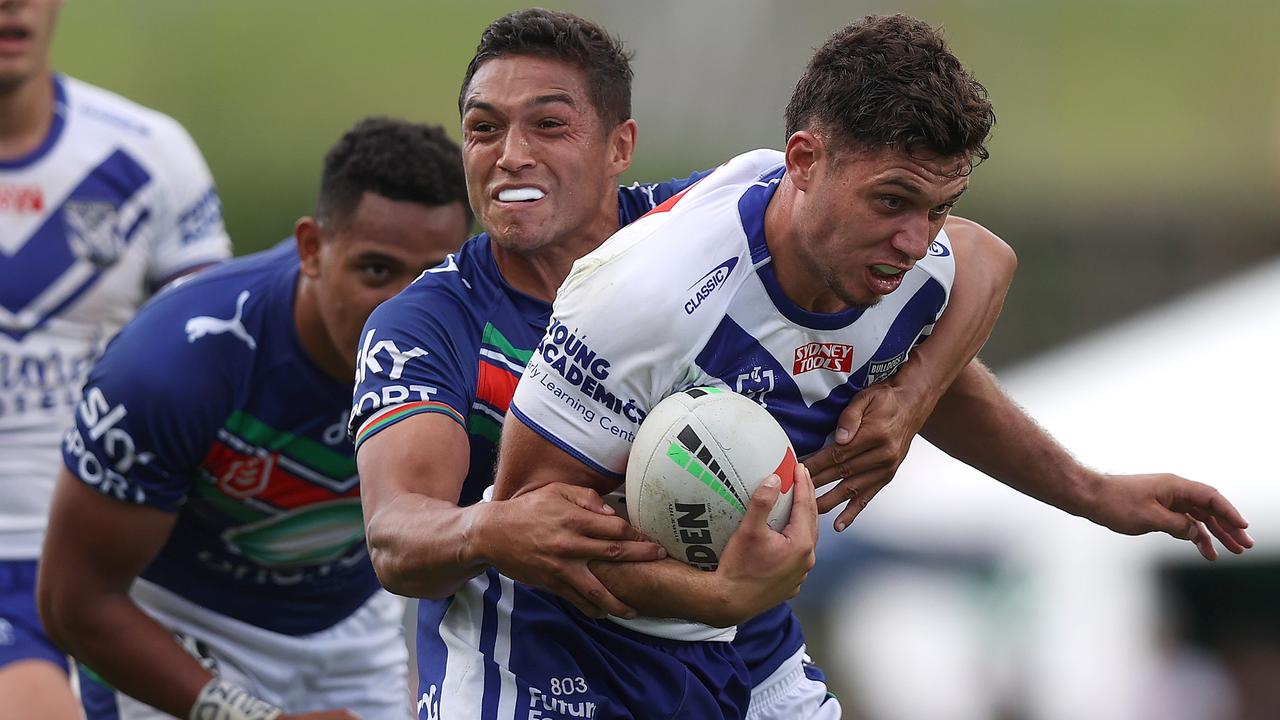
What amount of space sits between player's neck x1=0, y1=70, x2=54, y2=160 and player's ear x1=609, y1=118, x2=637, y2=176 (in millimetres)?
3038

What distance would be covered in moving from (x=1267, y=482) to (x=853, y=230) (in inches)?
274

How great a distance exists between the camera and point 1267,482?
972cm

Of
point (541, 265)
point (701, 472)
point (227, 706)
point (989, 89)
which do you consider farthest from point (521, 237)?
point (989, 89)

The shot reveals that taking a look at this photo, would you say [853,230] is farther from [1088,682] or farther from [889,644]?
[889,644]

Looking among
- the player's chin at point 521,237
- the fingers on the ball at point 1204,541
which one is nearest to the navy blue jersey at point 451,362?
the player's chin at point 521,237

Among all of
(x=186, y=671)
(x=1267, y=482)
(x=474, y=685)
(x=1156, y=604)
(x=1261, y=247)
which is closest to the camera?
(x=474, y=685)

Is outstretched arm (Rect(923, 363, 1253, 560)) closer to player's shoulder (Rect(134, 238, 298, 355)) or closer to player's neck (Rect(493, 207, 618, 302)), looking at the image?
player's neck (Rect(493, 207, 618, 302))

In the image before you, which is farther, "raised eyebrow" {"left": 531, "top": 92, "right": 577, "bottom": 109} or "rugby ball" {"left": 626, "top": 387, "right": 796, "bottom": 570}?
"raised eyebrow" {"left": 531, "top": 92, "right": 577, "bottom": 109}

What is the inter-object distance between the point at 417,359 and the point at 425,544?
1.92 ft

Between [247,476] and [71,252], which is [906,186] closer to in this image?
[247,476]

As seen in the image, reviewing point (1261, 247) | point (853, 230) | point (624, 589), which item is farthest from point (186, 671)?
point (1261, 247)

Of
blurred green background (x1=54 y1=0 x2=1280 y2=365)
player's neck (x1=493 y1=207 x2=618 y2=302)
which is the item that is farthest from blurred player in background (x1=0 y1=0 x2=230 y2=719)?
blurred green background (x1=54 y1=0 x2=1280 y2=365)

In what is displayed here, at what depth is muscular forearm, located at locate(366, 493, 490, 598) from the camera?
3385 millimetres

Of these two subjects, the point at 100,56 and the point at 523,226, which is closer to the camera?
the point at 523,226
